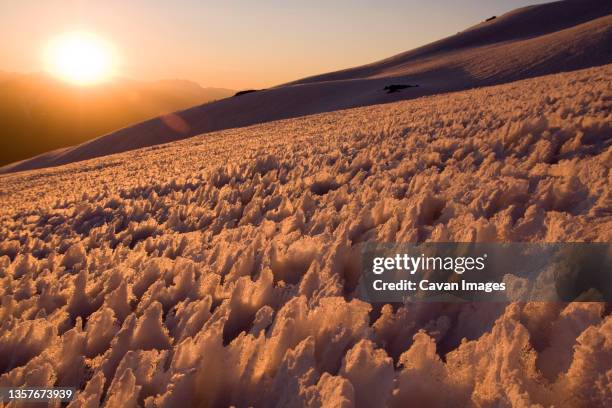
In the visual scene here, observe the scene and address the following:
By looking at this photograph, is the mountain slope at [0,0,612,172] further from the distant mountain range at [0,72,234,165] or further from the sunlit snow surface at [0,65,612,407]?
the distant mountain range at [0,72,234,165]

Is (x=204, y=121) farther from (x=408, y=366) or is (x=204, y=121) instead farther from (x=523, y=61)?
(x=408, y=366)

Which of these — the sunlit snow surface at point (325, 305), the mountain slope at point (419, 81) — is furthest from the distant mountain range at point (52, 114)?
the sunlit snow surface at point (325, 305)

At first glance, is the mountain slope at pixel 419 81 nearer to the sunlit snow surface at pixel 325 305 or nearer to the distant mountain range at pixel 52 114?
the sunlit snow surface at pixel 325 305

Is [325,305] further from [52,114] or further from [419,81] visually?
[52,114]

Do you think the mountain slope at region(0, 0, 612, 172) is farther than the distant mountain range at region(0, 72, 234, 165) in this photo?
No

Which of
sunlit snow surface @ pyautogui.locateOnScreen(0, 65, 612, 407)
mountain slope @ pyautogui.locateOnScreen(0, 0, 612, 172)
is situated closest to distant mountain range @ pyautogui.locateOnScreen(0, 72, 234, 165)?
mountain slope @ pyautogui.locateOnScreen(0, 0, 612, 172)
